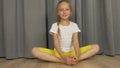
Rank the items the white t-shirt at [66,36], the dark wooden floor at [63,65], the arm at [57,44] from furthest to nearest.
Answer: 1. the white t-shirt at [66,36]
2. the arm at [57,44]
3. the dark wooden floor at [63,65]

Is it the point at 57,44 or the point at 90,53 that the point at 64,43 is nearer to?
the point at 57,44

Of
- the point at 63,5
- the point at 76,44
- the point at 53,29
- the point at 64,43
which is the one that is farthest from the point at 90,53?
the point at 63,5

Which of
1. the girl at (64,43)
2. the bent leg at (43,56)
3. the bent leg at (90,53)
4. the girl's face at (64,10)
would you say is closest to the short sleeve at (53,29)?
the girl at (64,43)

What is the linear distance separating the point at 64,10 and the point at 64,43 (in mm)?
324

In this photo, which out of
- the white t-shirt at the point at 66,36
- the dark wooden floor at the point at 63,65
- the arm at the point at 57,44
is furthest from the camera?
the white t-shirt at the point at 66,36

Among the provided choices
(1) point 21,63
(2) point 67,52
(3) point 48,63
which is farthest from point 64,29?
(1) point 21,63

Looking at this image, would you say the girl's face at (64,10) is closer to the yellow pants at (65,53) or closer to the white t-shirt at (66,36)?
the white t-shirt at (66,36)

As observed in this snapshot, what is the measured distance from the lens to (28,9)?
82.5 inches

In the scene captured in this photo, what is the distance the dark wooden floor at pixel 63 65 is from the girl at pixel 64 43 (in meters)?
0.06

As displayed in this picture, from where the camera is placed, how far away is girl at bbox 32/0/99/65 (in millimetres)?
1942

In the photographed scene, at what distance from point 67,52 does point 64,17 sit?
345 mm

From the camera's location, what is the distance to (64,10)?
2000 millimetres

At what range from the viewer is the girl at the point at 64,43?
1.94m

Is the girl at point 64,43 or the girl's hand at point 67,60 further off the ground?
the girl at point 64,43
